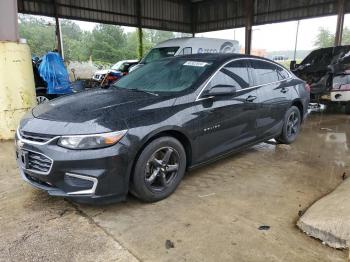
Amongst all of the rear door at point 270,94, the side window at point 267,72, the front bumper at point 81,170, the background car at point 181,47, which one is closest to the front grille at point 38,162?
the front bumper at point 81,170

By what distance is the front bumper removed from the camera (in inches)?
104

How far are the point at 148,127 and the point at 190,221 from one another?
37.4 inches

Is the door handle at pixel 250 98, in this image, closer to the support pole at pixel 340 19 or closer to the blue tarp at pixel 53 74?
the blue tarp at pixel 53 74

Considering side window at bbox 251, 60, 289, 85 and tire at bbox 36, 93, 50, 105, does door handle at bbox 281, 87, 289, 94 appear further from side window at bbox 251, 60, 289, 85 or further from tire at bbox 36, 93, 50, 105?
tire at bbox 36, 93, 50, 105

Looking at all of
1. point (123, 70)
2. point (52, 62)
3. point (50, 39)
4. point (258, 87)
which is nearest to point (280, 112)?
point (258, 87)

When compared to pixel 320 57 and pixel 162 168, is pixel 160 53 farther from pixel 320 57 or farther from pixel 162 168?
pixel 162 168

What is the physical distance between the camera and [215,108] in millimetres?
3578

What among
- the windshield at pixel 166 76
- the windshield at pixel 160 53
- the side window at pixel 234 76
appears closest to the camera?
the windshield at pixel 166 76

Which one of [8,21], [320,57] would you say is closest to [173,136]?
[8,21]

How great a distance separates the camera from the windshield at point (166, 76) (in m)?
3.61

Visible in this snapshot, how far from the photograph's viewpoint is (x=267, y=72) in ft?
15.2

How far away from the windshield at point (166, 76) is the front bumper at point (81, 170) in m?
1.17

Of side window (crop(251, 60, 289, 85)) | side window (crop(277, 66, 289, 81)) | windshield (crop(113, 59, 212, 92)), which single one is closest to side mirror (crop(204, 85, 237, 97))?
windshield (crop(113, 59, 212, 92))

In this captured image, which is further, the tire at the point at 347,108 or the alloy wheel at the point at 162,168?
the tire at the point at 347,108
